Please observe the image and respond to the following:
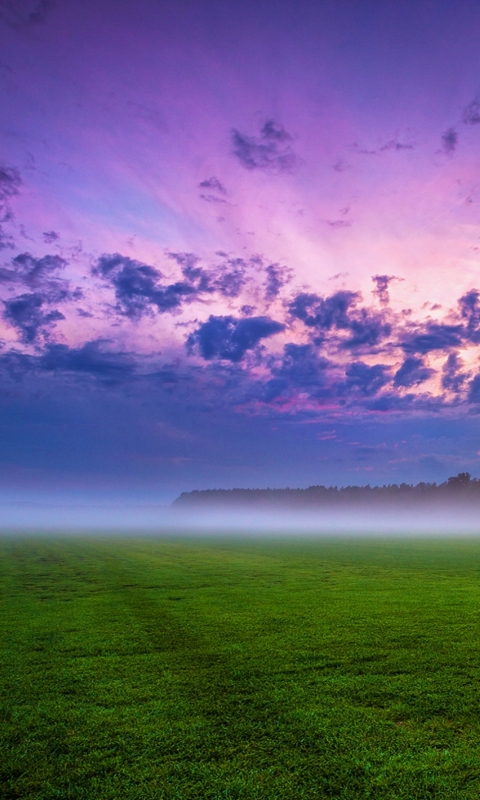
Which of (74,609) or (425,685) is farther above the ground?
(425,685)

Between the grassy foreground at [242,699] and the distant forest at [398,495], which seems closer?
the grassy foreground at [242,699]

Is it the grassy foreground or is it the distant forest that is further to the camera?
the distant forest

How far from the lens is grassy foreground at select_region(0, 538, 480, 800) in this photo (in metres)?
4.02

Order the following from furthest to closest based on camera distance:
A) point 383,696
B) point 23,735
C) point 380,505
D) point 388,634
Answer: point 380,505, point 388,634, point 383,696, point 23,735

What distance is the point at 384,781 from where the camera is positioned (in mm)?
3926

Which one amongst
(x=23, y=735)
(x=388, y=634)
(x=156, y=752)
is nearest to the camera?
(x=156, y=752)

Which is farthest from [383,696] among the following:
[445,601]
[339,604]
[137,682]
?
[445,601]

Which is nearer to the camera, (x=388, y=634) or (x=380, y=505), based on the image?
(x=388, y=634)

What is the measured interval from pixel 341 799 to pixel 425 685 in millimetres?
2911

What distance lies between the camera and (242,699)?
5.66 meters

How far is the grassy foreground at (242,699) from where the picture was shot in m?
4.02

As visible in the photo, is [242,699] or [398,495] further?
[398,495]

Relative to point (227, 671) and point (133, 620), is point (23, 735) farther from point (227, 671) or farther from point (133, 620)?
point (133, 620)

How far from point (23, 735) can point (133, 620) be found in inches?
227
